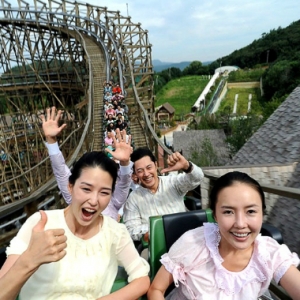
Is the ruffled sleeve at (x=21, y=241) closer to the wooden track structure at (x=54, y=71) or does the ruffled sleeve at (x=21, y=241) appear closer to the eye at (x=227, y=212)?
the eye at (x=227, y=212)

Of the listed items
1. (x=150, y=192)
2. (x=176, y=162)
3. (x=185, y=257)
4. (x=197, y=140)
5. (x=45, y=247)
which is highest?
(x=45, y=247)

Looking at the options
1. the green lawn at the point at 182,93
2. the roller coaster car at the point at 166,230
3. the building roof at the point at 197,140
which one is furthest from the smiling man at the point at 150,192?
the green lawn at the point at 182,93

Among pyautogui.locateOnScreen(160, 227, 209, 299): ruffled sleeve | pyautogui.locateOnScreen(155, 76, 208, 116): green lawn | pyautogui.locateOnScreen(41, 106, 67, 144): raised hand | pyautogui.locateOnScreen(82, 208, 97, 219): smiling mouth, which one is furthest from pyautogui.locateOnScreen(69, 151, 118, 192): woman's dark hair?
pyautogui.locateOnScreen(155, 76, 208, 116): green lawn

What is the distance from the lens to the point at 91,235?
4.20ft

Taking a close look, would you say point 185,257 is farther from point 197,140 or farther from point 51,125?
point 197,140

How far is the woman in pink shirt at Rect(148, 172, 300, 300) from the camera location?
115cm

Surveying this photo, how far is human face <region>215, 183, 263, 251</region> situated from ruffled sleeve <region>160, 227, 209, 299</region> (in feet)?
0.52

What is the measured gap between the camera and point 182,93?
5459 centimetres

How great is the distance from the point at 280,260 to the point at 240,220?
0.27 m

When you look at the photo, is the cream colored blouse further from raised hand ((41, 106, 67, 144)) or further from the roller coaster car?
raised hand ((41, 106, 67, 144))

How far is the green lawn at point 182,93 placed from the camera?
4830cm

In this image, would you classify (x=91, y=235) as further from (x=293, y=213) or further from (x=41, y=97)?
(x=41, y=97)

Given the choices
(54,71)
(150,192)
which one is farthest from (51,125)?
(54,71)

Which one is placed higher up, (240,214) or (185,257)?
(240,214)
